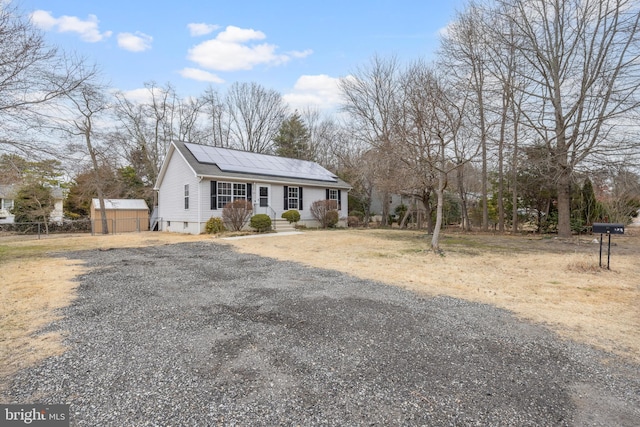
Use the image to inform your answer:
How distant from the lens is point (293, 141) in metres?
31.2

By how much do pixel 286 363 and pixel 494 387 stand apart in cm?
170

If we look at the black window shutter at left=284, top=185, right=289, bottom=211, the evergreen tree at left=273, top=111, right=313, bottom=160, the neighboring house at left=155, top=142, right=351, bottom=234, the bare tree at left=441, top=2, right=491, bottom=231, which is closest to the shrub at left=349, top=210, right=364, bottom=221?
the neighboring house at left=155, top=142, right=351, bottom=234

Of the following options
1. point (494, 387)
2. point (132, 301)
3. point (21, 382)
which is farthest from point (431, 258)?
point (21, 382)

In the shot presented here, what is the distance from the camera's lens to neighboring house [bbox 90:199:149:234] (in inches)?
781

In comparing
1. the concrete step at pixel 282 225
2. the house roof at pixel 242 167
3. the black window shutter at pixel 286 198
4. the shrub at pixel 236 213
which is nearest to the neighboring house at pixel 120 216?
the house roof at pixel 242 167

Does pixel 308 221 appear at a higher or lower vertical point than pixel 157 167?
lower

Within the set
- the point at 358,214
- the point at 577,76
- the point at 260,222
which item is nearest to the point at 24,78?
the point at 260,222

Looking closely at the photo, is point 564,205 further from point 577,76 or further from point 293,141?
point 293,141

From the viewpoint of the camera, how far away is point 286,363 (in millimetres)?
2812

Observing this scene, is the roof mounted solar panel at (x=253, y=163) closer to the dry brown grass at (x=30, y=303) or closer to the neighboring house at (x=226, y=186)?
the neighboring house at (x=226, y=186)

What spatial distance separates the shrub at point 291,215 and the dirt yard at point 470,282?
6110 millimetres

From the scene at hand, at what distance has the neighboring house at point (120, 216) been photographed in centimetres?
1984

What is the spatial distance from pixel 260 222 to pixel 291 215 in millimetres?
2568

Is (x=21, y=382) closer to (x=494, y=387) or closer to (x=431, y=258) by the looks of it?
(x=494, y=387)
